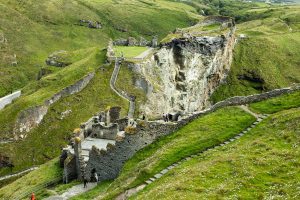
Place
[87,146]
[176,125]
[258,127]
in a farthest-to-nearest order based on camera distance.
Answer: [87,146] → [176,125] → [258,127]

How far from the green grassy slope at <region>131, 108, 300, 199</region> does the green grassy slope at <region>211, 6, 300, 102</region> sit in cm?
10397

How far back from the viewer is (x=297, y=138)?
36.4 meters

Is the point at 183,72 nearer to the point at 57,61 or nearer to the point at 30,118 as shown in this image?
the point at 30,118

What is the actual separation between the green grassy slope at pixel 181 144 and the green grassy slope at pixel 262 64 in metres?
96.5

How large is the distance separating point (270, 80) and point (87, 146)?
357 ft

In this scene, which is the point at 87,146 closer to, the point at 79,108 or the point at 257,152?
the point at 257,152

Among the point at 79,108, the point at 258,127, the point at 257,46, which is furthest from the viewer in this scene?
the point at 257,46

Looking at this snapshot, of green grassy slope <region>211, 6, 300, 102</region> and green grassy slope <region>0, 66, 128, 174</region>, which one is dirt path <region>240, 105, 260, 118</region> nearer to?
green grassy slope <region>0, 66, 128, 174</region>

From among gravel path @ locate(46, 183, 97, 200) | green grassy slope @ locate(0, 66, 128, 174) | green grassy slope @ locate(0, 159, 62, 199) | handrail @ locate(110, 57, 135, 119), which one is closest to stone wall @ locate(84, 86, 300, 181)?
gravel path @ locate(46, 183, 97, 200)

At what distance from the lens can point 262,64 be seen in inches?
6403

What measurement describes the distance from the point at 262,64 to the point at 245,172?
5408 inches

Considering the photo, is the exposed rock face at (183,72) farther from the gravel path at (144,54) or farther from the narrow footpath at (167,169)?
the narrow footpath at (167,169)

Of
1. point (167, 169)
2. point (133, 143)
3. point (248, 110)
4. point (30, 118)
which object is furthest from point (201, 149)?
point (30, 118)

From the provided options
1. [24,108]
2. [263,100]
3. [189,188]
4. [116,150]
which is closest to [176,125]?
[116,150]
